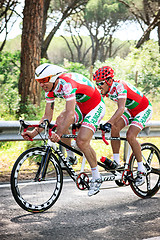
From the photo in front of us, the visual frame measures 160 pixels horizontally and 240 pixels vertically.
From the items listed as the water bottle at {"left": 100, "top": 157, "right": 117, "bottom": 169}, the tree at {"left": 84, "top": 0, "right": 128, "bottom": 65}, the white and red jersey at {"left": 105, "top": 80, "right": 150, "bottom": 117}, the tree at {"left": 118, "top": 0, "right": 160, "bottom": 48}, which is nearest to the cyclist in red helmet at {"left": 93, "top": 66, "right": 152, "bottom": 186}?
the white and red jersey at {"left": 105, "top": 80, "right": 150, "bottom": 117}

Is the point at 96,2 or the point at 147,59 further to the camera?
the point at 96,2

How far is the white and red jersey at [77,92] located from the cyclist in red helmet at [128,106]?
0.21 m

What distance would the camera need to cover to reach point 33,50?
442 inches

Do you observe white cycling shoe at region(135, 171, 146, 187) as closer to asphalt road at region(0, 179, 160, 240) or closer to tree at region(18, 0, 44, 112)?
asphalt road at region(0, 179, 160, 240)

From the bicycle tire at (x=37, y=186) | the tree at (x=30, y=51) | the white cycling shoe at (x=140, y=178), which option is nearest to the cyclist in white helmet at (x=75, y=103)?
the bicycle tire at (x=37, y=186)

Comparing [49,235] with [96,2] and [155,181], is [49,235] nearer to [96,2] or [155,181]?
[155,181]

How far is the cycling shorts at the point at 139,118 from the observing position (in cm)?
588

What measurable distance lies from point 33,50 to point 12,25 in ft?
89.2

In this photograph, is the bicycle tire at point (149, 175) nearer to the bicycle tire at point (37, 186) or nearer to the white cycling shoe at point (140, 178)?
the white cycling shoe at point (140, 178)

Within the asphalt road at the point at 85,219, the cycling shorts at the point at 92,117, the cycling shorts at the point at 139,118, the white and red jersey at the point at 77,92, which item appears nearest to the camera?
the asphalt road at the point at 85,219

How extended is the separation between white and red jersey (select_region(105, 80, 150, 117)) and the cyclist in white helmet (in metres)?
0.24

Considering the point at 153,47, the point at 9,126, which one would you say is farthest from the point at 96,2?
the point at 9,126

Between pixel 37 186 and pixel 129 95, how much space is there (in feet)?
6.25

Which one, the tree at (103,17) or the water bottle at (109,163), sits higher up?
the tree at (103,17)
